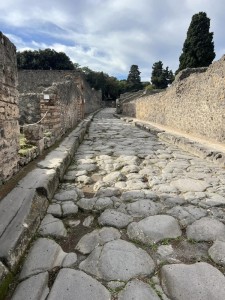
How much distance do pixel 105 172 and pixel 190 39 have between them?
21.7 metres

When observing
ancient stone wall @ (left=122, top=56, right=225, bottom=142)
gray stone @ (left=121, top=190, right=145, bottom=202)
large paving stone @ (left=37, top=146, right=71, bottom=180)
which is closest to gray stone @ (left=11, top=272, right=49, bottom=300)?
gray stone @ (left=121, top=190, right=145, bottom=202)

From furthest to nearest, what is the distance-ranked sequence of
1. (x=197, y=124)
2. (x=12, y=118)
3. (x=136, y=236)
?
1. (x=197, y=124)
2. (x=12, y=118)
3. (x=136, y=236)

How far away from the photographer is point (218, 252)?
1.75 m

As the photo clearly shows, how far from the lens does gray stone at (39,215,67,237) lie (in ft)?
6.59

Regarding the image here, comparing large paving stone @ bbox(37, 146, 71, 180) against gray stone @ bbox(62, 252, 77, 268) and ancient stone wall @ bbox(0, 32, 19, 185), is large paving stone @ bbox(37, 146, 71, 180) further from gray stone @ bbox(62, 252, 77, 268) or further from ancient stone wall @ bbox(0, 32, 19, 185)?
gray stone @ bbox(62, 252, 77, 268)

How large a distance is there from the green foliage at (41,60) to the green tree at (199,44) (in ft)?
74.0

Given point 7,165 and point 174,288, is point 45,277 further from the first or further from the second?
point 7,165

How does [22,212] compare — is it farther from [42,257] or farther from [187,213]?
[187,213]

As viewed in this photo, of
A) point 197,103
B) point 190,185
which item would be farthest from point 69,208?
point 197,103

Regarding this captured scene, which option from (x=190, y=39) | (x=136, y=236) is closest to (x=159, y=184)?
(x=136, y=236)

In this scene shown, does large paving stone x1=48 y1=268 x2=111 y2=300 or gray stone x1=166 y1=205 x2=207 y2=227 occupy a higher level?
gray stone x1=166 y1=205 x2=207 y2=227

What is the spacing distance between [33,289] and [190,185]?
2254mm

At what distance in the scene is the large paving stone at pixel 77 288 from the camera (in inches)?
53.7

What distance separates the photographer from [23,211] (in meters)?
2.00
